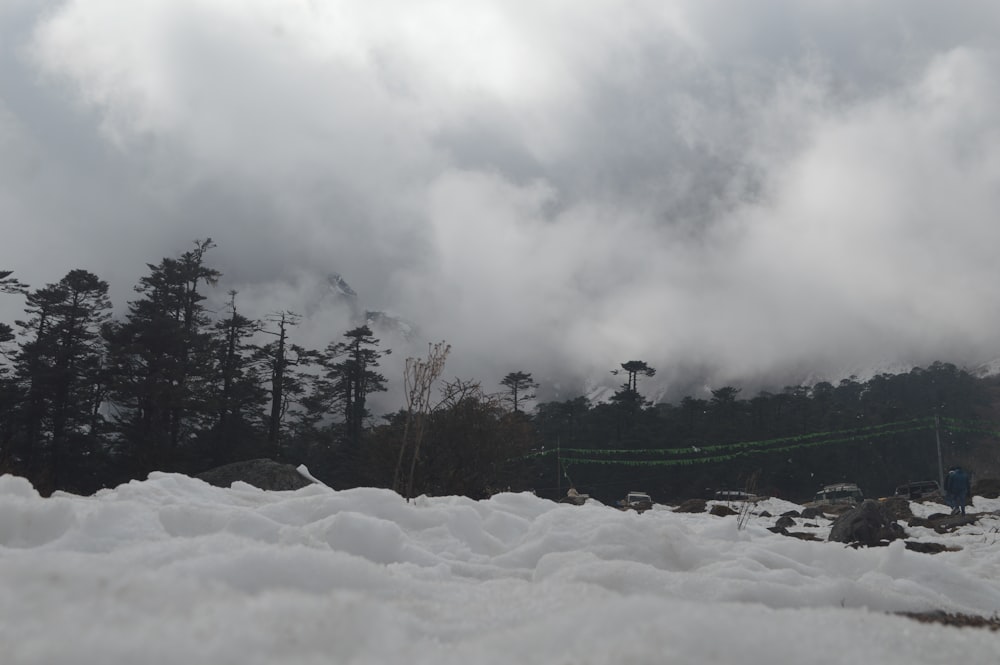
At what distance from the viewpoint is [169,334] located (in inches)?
1000

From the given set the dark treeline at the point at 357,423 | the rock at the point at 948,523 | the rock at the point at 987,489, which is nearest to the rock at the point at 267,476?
the dark treeline at the point at 357,423

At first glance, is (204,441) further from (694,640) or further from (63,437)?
(694,640)

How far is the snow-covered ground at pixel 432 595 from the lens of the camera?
150 cm

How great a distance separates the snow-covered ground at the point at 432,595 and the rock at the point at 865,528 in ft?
14.3

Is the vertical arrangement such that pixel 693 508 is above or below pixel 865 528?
below

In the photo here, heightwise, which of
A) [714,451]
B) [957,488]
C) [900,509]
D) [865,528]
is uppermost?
[714,451]

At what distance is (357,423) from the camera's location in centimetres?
3412

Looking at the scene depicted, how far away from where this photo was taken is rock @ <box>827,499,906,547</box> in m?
7.88

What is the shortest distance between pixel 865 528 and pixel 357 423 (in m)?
28.7

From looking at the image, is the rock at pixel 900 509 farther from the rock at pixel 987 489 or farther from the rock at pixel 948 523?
the rock at pixel 987 489

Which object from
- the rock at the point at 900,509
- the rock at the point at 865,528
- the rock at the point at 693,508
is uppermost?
the rock at the point at 865,528

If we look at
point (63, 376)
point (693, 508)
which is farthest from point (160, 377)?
point (693, 508)

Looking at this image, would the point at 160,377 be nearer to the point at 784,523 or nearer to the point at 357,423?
the point at 357,423

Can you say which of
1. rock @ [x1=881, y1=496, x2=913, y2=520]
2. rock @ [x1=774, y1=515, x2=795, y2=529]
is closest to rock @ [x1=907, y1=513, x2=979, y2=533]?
rock @ [x1=881, y1=496, x2=913, y2=520]
